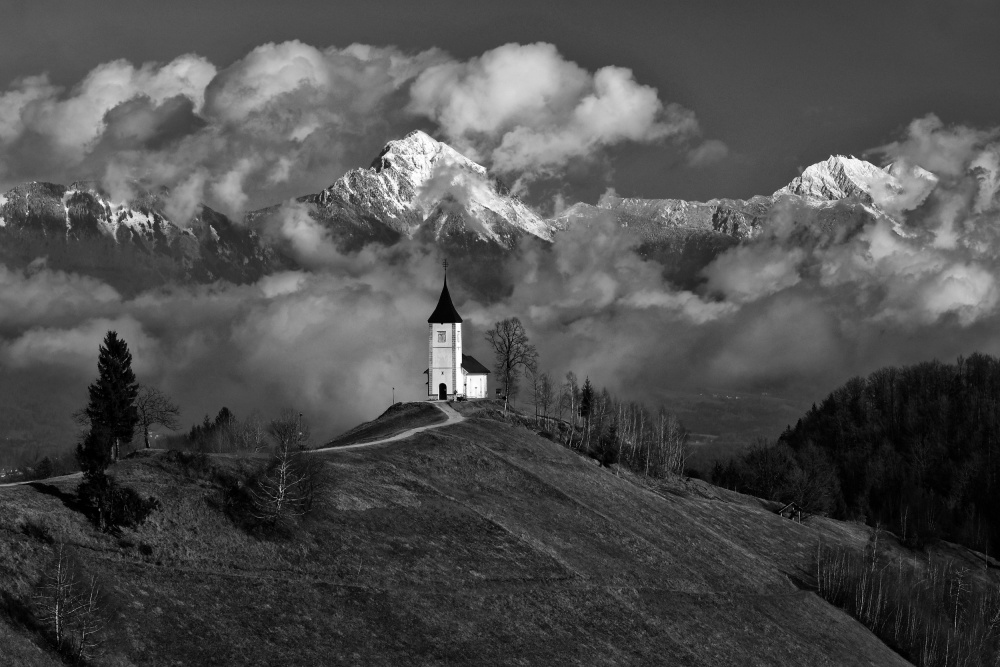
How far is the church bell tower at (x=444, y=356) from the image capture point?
164 m

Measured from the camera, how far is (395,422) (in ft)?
466

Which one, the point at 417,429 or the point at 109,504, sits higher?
the point at 109,504

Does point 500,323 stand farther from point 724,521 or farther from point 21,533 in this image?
point 21,533

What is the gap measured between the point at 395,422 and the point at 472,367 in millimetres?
31096

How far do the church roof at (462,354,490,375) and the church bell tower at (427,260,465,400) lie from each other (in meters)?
3.72

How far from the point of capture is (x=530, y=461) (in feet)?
406

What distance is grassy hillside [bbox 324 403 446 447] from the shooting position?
428ft

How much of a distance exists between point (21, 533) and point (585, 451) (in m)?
101

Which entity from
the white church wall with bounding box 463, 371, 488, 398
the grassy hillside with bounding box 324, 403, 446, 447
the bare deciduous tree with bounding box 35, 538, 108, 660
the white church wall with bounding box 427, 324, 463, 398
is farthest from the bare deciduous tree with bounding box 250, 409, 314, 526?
the white church wall with bounding box 463, 371, 488, 398

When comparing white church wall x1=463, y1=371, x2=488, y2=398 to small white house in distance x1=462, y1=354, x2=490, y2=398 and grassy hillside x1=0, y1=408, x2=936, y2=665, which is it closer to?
small white house in distance x1=462, y1=354, x2=490, y2=398

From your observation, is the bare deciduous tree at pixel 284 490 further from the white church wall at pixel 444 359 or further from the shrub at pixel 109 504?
the white church wall at pixel 444 359

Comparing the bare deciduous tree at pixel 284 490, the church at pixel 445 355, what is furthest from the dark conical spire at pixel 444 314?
the bare deciduous tree at pixel 284 490

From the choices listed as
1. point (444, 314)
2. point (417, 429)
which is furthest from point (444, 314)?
point (417, 429)

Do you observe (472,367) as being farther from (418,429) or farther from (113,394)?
(113,394)
